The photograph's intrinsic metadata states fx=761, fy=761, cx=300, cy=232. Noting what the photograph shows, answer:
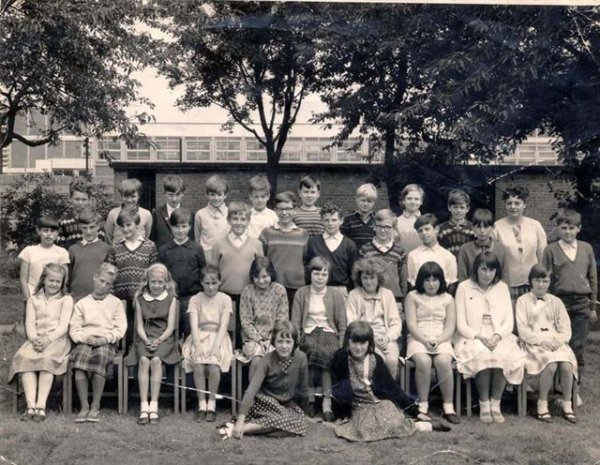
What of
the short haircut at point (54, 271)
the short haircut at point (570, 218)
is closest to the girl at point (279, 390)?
the short haircut at point (54, 271)

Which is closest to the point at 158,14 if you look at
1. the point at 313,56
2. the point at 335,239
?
the point at 313,56

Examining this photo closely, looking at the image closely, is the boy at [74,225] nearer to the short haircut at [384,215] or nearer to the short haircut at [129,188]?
the short haircut at [129,188]

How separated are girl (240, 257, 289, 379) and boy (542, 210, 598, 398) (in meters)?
2.03

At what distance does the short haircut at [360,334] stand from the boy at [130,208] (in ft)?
5.62

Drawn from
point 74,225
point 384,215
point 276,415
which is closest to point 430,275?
point 384,215

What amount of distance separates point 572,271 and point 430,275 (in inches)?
47.1

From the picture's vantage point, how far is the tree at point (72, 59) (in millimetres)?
6867

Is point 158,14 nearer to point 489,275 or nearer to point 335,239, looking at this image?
point 335,239

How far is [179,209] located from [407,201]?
5.61ft

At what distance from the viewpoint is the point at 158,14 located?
808cm

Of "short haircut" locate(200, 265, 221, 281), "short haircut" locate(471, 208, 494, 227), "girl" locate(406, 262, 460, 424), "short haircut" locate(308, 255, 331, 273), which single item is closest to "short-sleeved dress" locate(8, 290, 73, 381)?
"short haircut" locate(200, 265, 221, 281)

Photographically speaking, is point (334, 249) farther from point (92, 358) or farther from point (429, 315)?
point (92, 358)

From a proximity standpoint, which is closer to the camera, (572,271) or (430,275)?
(430,275)

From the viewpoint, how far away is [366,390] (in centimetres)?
484
